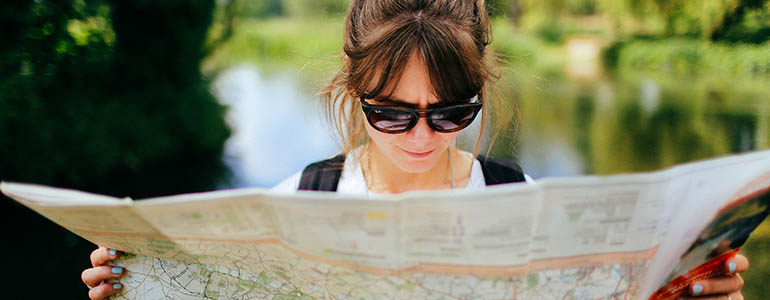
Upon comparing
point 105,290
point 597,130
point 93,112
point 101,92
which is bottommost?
point 105,290

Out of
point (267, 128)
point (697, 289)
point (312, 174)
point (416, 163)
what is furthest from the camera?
point (267, 128)

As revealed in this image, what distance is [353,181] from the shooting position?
1206mm

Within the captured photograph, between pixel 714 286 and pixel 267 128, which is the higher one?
pixel 267 128

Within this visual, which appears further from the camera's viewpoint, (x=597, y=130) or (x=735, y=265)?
(x=597, y=130)

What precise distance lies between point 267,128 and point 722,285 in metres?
6.32

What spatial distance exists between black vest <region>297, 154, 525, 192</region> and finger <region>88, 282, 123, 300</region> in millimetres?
420

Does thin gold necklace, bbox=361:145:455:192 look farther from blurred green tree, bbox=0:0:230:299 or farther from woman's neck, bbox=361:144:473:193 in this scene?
blurred green tree, bbox=0:0:230:299

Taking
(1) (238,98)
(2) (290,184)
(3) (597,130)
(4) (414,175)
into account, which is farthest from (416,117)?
(3) (597,130)

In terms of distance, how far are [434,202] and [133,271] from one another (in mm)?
565

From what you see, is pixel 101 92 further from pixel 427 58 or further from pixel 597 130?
pixel 597 130

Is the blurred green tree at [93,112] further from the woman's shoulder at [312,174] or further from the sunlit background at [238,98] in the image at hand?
the woman's shoulder at [312,174]

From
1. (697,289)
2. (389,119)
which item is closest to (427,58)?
(389,119)

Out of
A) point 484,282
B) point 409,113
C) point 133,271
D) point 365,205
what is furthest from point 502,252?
point 133,271

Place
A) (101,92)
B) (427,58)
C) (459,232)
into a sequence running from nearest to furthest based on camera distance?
1. (459,232)
2. (427,58)
3. (101,92)
